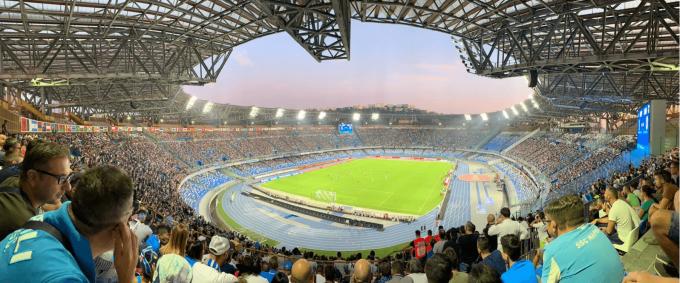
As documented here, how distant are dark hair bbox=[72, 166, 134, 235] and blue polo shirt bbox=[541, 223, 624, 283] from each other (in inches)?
124

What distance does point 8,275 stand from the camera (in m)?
1.27

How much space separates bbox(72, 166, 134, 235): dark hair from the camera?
5.05 feet

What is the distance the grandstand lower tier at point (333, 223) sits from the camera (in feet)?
70.9

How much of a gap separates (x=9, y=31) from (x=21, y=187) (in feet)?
63.8

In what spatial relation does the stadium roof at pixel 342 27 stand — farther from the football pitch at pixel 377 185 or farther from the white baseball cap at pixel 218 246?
the football pitch at pixel 377 185

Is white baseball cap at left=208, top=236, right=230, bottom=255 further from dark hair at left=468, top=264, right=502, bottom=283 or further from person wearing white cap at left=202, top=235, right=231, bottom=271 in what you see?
dark hair at left=468, top=264, right=502, bottom=283

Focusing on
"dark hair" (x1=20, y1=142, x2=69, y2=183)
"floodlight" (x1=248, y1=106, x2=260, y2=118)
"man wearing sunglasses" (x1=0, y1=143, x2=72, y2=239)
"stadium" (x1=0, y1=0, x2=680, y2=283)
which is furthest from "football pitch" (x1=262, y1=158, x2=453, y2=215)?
"dark hair" (x1=20, y1=142, x2=69, y2=183)

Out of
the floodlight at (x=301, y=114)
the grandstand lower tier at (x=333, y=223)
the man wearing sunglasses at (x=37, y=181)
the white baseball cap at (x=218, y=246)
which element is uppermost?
the floodlight at (x=301, y=114)

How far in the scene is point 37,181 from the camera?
221 centimetres

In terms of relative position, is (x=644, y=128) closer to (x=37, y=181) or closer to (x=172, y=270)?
(x=172, y=270)

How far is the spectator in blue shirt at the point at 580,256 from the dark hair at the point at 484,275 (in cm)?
38

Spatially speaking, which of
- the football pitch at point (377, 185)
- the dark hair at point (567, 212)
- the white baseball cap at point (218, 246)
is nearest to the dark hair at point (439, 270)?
the dark hair at point (567, 212)

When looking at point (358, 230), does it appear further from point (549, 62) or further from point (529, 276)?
point (529, 276)

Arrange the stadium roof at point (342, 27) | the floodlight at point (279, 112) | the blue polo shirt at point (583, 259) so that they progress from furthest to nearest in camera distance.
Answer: the floodlight at point (279, 112) < the stadium roof at point (342, 27) < the blue polo shirt at point (583, 259)
